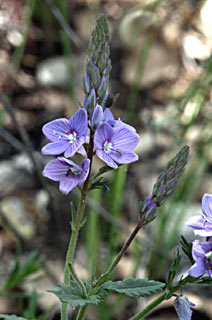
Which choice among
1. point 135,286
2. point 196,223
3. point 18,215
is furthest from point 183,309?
point 18,215

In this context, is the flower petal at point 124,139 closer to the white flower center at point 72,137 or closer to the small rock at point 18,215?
the white flower center at point 72,137

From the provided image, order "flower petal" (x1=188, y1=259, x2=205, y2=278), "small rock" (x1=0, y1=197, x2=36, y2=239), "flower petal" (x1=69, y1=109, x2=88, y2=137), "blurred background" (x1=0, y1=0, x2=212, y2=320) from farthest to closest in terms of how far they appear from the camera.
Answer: "small rock" (x1=0, y1=197, x2=36, y2=239)
"blurred background" (x1=0, y1=0, x2=212, y2=320)
"flower petal" (x1=69, y1=109, x2=88, y2=137)
"flower petal" (x1=188, y1=259, x2=205, y2=278)

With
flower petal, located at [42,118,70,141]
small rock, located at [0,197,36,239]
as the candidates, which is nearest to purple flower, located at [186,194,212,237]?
flower petal, located at [42,118,70,141]

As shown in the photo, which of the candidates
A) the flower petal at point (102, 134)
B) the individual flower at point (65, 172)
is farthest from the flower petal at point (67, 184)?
the flower petal at point (102, 134)

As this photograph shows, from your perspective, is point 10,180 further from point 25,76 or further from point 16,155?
point 25,76

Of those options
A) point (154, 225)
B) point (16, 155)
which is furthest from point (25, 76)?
point (154, 225)

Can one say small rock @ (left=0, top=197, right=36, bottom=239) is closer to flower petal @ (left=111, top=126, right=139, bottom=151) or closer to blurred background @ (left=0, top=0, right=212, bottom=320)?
blurred background @ (left=0, top=0, right=212, bottom=320)

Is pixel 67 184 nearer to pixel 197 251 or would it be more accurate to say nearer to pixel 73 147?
pixel 73 147
